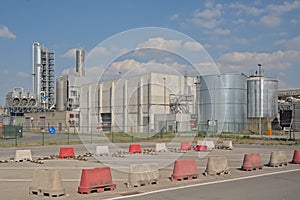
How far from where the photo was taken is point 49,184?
11672mm

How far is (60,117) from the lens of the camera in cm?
8575

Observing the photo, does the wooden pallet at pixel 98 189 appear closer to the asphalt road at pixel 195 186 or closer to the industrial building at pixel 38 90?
the asphalt road at pixel 195 186

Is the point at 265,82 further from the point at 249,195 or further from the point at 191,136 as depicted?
the point at 249,195

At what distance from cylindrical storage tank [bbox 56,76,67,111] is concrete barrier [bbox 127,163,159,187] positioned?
78089mm

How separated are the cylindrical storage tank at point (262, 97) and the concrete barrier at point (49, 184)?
6074 centimetres

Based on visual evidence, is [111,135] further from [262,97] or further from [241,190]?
[262,97]

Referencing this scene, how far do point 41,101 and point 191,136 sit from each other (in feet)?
213

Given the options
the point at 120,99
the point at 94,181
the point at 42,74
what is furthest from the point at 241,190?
the point at 42,74

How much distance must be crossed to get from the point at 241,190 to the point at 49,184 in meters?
5.83

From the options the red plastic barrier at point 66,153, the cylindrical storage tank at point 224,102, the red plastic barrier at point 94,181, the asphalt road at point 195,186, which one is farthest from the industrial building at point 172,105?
the red plastic barrier at point 94,181

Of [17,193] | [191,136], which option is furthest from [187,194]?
[191,136]

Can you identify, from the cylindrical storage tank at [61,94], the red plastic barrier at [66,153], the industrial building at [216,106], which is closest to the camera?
the red plastic barrier at [66,153]

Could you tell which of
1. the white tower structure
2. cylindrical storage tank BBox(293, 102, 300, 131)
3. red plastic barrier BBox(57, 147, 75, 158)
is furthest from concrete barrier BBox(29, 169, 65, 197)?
the white tower structure

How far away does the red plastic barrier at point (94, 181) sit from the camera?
12.0m
